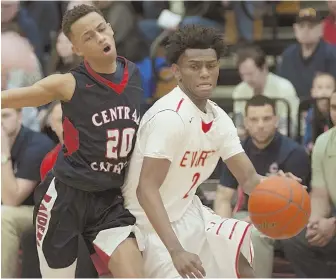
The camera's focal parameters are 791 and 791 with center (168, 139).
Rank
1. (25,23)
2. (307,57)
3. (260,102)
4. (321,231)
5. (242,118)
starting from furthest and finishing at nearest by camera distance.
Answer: (25,23) < (307,57) < (242,118) < (260,102) < (321,231)

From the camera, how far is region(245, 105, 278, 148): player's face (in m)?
5.32

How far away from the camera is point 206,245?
12.8ft

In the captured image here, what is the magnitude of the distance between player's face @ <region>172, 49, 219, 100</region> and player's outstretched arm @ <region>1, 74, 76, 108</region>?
0.57 metres

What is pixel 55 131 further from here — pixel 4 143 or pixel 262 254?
pixel 262 254

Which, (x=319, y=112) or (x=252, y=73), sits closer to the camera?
(x=319, y=112)

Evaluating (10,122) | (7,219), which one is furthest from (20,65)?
(7,219)

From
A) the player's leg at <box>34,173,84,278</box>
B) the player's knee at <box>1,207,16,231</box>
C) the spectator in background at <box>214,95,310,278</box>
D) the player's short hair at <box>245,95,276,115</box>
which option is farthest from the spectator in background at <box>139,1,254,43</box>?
the player's leg at <box>34,173,84,278</box>

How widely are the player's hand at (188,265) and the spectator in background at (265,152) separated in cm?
176

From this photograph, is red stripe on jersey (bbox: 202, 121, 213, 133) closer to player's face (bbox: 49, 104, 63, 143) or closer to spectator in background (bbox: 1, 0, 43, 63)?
player's face (bbox: 49, 104, 63, 143)

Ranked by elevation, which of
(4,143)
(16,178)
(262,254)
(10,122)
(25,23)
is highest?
(25,23)

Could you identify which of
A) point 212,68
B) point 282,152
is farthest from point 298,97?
point 212,68

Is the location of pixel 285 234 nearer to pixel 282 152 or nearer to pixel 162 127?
pixel 162 127

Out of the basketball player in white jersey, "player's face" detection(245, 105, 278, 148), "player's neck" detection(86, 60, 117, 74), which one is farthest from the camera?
"player's face" detection(245, 105, 278, 148)

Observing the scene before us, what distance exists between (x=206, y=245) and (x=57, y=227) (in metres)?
0.75
